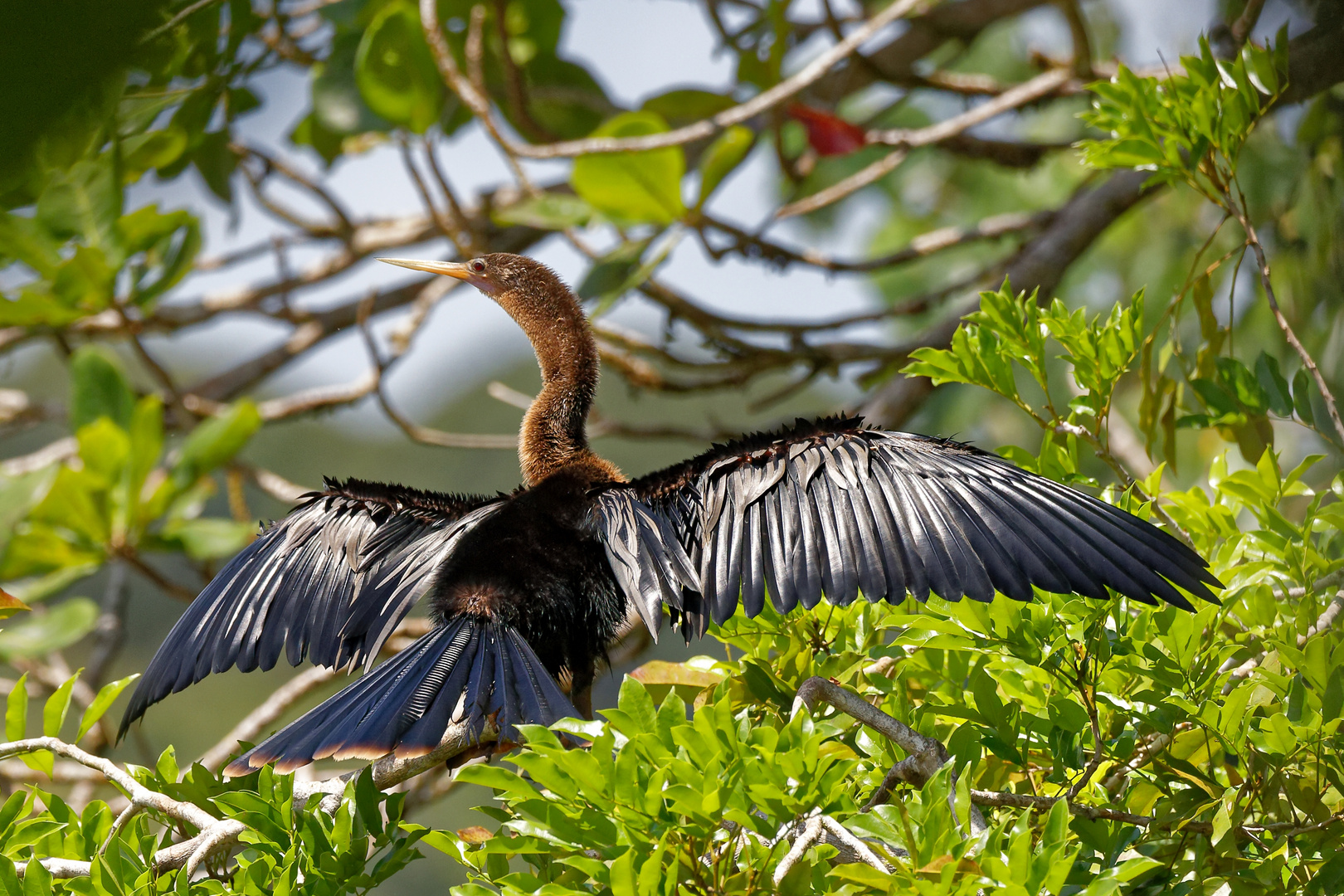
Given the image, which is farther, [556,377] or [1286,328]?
[556,377]

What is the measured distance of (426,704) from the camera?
1298 mm

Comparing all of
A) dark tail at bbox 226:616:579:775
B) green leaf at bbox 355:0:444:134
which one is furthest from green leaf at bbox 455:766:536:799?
green leaf at bbox 355:0:444:134

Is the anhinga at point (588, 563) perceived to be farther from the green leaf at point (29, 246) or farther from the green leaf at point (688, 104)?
the green leaf at point (688, 104)

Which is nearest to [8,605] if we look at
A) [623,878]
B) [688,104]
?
[623,878]

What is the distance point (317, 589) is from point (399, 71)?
1.63 m

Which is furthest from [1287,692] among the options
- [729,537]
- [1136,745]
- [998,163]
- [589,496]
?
[998,163]

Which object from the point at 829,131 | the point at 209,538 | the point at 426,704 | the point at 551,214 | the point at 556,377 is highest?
the point at 829,131

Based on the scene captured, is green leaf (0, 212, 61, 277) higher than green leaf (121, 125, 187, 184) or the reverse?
the reverse

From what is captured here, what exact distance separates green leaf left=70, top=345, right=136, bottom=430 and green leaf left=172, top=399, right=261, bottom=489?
17 cm

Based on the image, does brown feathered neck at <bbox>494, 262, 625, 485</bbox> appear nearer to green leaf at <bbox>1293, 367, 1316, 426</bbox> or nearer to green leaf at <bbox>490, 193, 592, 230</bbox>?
green leaf at <bbox>490, 193, 592, 230</bbox>

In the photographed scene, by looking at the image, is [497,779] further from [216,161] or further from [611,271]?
[216,161]

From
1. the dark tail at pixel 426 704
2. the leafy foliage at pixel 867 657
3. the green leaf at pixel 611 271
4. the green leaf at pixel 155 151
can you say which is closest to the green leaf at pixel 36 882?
the leafy foliage at pixel 867 657

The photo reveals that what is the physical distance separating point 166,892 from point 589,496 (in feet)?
2.63

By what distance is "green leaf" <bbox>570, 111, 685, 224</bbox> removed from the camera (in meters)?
2.58
